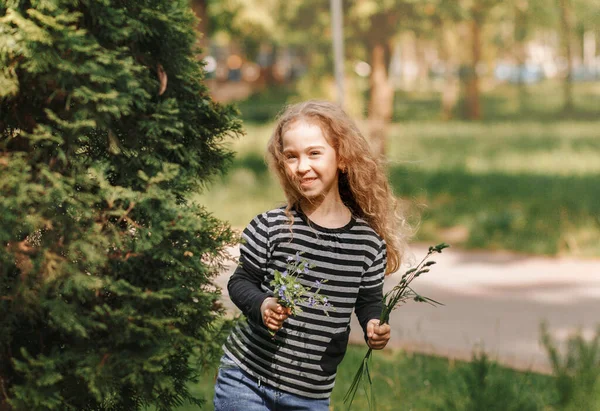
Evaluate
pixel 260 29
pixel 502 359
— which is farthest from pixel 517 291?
pixel 260 29

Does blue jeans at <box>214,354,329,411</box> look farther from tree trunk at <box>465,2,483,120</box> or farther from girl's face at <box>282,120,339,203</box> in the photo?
tree trunk at <box>465,2,483,120</box>

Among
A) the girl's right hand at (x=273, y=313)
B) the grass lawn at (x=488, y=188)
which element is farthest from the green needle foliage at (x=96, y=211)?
the grass lawn at (x=488, y=188)

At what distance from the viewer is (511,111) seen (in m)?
36.3

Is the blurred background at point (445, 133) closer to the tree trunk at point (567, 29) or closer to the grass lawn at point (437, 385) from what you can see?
the tree trunk at point (567, 29)

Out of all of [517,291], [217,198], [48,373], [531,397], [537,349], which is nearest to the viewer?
[48,373]

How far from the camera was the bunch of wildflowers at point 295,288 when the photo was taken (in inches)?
96.0

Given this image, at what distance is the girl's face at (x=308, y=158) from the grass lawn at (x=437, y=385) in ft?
2.14

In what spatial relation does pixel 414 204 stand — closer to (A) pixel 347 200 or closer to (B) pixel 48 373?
(A) pixel 347 200

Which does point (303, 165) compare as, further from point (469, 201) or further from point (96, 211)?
point (469, 201)

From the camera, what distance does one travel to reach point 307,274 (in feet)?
8.84

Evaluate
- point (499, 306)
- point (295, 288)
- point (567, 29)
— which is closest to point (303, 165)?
point (295, 288)

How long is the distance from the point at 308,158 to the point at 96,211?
0.74 m

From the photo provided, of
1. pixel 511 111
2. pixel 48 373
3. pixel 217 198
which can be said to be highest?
pixel 511 111

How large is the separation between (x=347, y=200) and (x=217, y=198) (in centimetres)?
1071
